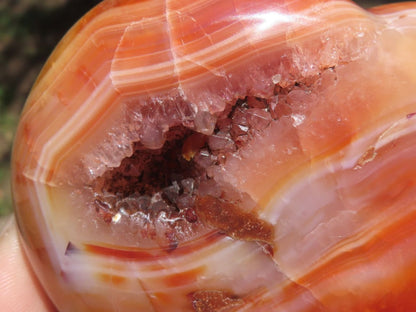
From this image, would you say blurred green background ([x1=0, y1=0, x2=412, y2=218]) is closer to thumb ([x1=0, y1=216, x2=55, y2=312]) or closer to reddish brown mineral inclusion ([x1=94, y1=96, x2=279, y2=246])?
thumb ([x1=0, y1=216, x2=55, y2=312])

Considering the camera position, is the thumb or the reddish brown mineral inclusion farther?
the thumb

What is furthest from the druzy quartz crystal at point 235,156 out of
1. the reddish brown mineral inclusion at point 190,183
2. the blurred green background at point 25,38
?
the blurred green background at point 25,38

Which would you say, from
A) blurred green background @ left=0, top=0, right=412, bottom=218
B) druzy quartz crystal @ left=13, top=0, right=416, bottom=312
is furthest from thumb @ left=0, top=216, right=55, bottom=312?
blurred green background @ left=0, top=0, right=412, bottom=218

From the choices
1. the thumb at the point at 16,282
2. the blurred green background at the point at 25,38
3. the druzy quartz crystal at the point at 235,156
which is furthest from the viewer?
the blurred green background at the point at 25,38

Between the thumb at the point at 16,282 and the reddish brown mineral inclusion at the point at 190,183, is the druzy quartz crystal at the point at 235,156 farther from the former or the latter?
the thumb at the point at 16,282

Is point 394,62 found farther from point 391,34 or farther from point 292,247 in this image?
point 292,247
